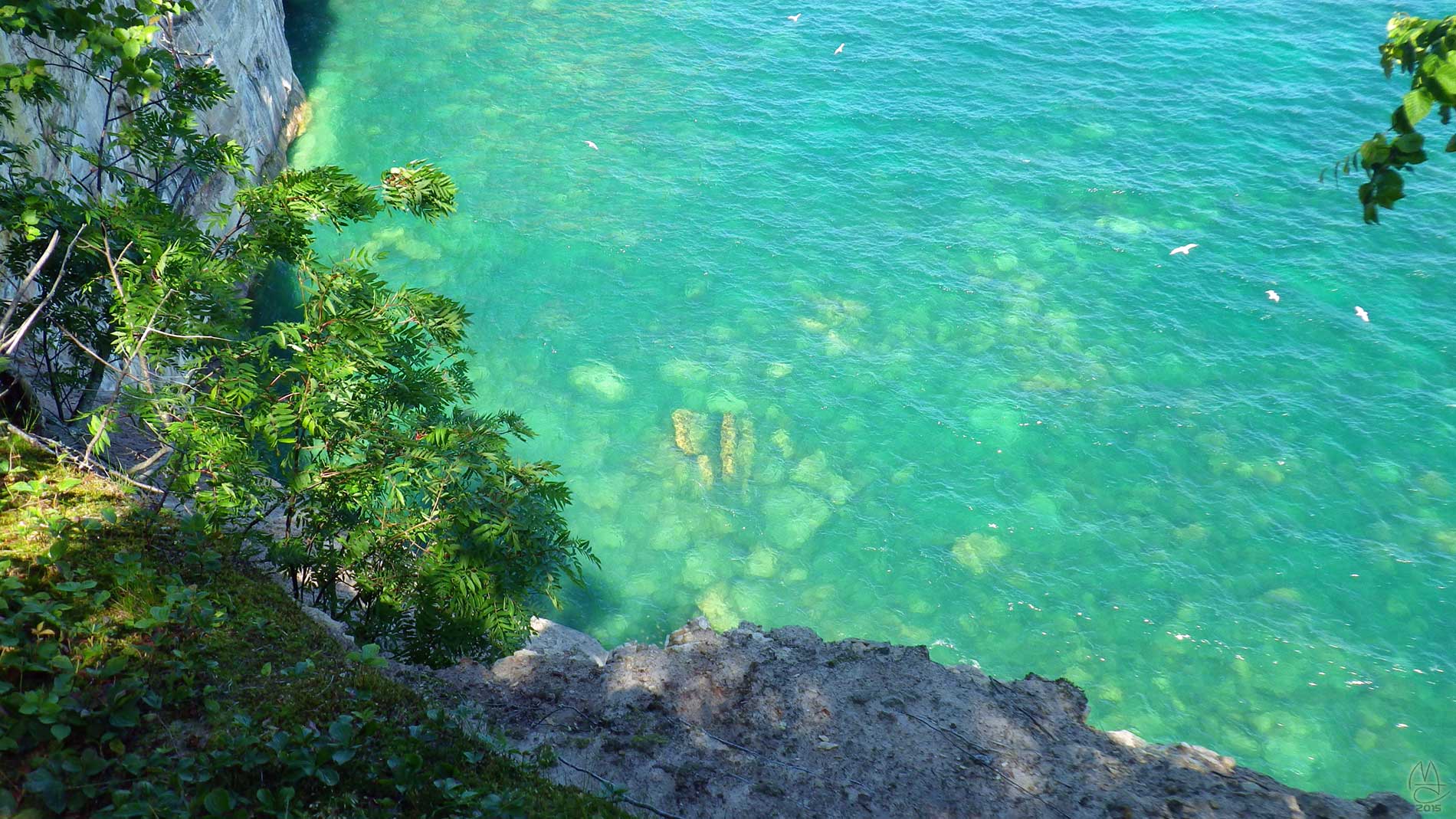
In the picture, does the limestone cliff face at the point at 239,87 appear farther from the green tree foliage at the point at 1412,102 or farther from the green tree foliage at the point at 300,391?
the green tree foliage at the point at 1412,102

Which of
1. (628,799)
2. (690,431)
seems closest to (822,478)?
(690,431)

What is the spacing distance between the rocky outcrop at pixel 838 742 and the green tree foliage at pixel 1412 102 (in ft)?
14.2

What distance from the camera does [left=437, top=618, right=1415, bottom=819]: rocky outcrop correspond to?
20.3 feet

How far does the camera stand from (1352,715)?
13945mm

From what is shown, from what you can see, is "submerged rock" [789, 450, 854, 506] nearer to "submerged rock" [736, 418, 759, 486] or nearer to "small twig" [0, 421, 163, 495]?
"submerged rock" [736, 418, 759, 486]

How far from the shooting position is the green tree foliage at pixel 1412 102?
4.24 meters

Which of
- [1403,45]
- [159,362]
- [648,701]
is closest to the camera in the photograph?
[1403,45]

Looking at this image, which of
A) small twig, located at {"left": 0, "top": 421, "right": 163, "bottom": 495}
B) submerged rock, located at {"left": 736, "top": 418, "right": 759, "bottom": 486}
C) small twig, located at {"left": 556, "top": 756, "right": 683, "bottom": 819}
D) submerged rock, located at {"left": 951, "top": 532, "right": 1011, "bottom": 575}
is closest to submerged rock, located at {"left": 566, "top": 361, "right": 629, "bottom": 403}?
submerged rock, located at {"left": 736, "top": 418, "right": 759, "bottom": 486}

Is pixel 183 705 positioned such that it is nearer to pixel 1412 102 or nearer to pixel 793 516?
pixel 1412 102

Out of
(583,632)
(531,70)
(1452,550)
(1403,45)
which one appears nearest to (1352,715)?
(1452,550)

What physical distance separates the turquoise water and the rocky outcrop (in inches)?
265

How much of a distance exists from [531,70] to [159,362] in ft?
73.3

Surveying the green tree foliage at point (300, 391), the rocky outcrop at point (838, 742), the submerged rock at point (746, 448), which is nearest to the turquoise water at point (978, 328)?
the submerged rock at point (746, 448)

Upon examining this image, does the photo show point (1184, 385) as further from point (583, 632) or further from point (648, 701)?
point (648, 701)
